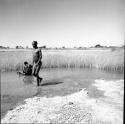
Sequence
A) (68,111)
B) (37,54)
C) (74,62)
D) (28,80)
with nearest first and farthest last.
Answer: (68,111) < (37,54) < (28,80) < (74,62)

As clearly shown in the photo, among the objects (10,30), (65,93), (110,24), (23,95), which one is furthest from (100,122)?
(110,24)

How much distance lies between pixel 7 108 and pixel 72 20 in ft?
9.09

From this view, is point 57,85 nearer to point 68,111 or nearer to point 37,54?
point 37,54

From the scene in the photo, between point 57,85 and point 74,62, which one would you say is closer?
point 57,85

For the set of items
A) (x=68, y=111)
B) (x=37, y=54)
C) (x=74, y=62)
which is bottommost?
(x=68, y=111)

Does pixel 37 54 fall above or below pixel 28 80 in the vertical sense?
above

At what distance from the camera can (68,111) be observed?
7.13 ft

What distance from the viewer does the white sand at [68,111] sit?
1.97 m

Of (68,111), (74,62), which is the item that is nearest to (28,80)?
(68,111)

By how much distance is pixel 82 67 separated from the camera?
21.0 ft

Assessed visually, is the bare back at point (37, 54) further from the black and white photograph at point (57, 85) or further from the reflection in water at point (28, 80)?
the reflection in water at point (28, 80)

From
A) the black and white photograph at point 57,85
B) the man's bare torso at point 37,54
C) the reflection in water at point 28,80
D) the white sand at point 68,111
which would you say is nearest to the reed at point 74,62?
the black and white photograph at point 57,85

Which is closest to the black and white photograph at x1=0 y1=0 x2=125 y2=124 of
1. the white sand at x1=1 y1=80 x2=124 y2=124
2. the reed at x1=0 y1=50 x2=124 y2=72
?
the white sand at x1=1 y1=80 x2=124 y2=124

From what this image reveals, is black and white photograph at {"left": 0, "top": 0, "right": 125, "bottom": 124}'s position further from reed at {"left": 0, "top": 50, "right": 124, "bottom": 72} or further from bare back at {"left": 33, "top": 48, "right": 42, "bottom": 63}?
reed at {"left": 0, "top": 50, "right": 124, "bottom": 72}
